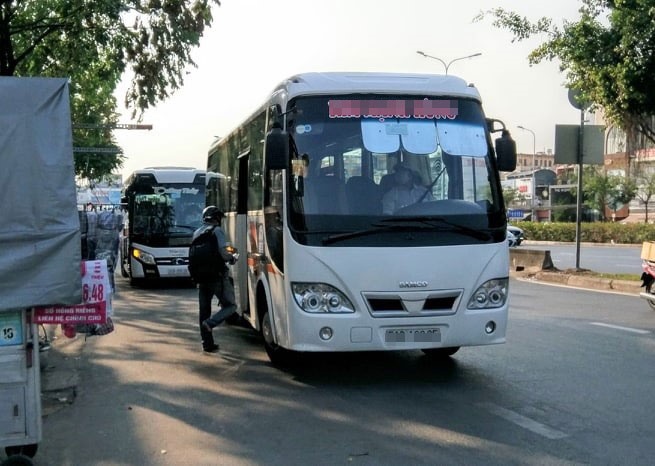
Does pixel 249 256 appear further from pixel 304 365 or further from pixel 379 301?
pixel 379 301

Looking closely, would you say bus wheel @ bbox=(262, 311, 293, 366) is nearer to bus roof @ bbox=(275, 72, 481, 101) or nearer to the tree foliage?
bus roof @ bbox=(275, 72, 481, 101)

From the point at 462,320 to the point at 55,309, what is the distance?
371cm

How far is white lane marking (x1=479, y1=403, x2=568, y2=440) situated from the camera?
5570mm

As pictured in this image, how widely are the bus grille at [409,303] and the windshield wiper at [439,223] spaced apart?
57 centimetres

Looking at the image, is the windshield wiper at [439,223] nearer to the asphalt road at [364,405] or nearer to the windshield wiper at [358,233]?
the windshield wiper at [358,233]

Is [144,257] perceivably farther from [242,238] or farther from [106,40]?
[242,238]

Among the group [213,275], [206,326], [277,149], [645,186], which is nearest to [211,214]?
[213,275]

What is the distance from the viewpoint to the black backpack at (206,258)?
29.3 feet

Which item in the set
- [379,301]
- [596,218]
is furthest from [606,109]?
[596,218]

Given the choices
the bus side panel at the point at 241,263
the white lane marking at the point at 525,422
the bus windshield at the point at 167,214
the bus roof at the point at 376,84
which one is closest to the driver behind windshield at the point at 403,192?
the bus roof at the point at 376,84

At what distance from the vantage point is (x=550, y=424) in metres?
5.83

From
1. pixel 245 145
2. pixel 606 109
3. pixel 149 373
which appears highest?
pixel 606 109

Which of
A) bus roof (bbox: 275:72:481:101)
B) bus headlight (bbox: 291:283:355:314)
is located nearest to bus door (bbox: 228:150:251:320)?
bus roof (bbox: 275:72:481:101)

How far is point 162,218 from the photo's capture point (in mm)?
18000
